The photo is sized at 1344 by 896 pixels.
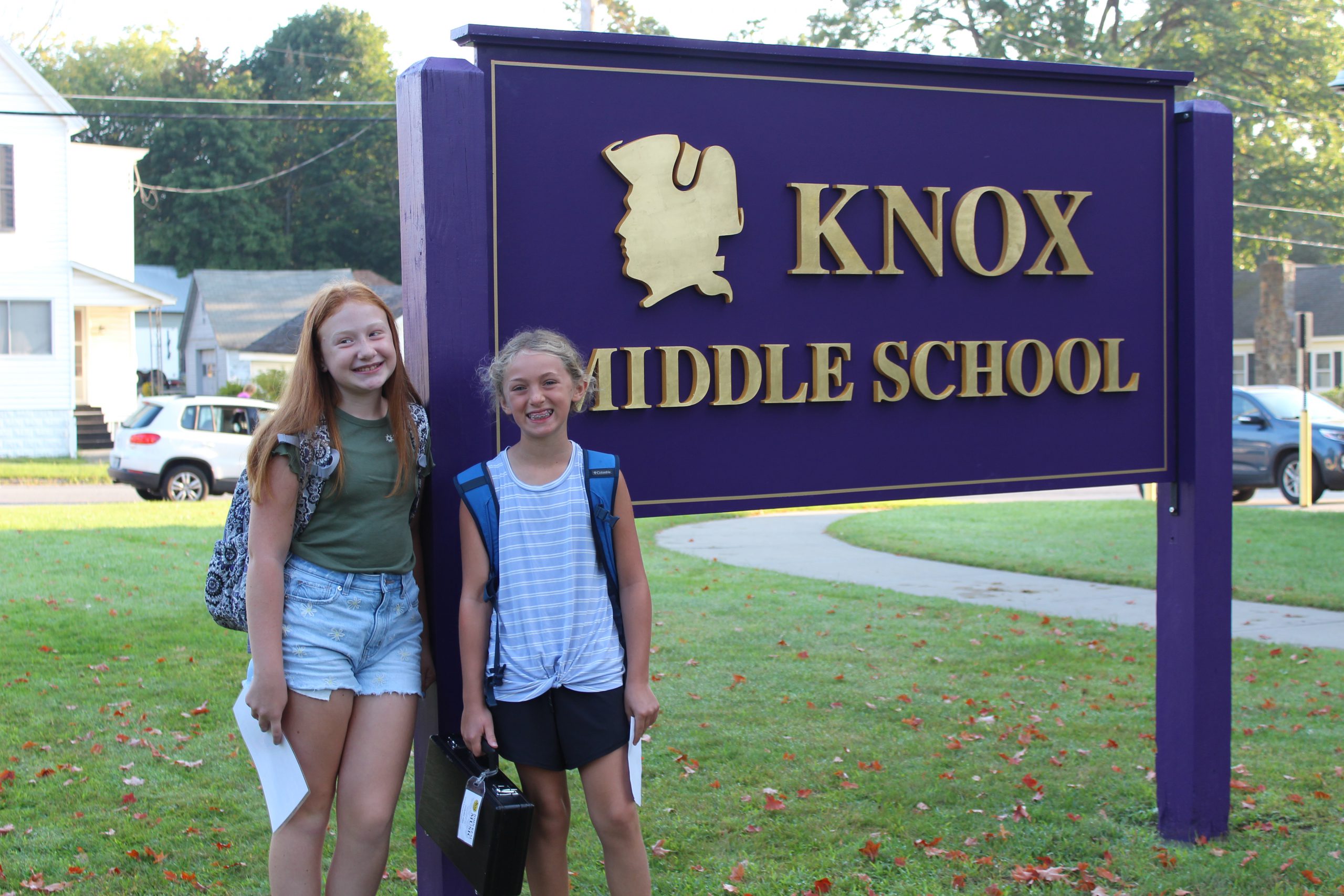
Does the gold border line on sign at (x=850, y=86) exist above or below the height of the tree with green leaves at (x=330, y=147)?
below

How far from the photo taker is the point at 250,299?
44.6 m

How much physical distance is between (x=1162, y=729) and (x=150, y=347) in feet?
182

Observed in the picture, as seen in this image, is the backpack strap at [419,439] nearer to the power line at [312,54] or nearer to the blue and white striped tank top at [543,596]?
the blue and white striped tank top at [543,596]

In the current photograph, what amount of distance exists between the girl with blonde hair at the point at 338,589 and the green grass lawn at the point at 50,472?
17229 millimetres

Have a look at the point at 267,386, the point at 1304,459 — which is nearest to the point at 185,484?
the point at 267,386

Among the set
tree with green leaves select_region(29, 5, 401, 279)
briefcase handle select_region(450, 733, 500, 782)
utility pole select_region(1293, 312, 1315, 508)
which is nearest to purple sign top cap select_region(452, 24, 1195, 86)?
briefcase handle select_region(450, 733, 500, 782)

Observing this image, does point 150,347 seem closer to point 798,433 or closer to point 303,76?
point 303,76

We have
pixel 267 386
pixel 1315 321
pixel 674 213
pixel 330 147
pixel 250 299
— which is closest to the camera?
pixel 674 213

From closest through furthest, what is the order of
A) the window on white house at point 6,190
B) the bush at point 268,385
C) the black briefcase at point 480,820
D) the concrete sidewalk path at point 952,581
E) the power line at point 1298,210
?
the black briefcase at point 480,820 < the concrete sidewalk path at point 952,581 < the window on white house at point 6,190 < the bush at point 268,385 < the power line at point 1298,210

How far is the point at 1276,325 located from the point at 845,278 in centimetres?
Result: 3682

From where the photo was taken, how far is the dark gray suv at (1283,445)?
1595 centimetres

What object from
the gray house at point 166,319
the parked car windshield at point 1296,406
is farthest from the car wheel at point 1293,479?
the gray house at point 166,319

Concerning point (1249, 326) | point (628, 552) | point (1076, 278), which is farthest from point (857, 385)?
point (1249, 326)

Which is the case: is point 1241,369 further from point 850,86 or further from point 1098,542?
point 850,86
